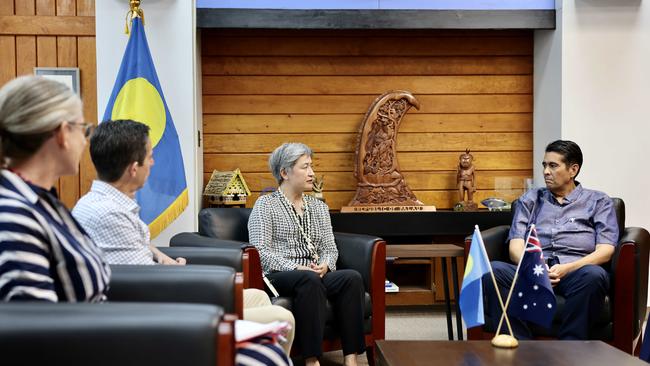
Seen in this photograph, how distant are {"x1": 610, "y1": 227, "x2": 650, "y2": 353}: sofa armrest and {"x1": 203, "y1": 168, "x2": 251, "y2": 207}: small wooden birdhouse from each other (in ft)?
7.20

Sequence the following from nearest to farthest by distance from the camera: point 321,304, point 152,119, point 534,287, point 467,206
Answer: point 534,287 < point 321,304 < point 152,119 < point 467,206

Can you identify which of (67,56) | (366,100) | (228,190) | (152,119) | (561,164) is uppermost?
(67,56)

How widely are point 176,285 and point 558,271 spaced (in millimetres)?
1981

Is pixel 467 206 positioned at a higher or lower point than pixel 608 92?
lower

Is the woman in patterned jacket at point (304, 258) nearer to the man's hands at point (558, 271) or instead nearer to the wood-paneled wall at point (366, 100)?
the man's hands at point (558, 271)

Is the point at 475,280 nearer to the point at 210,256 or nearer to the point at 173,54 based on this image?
the point at 210,256

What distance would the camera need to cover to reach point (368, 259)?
341 centimetres

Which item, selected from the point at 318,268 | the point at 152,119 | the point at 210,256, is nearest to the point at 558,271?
the point at 318,268

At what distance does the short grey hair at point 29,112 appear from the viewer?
4.89 feet

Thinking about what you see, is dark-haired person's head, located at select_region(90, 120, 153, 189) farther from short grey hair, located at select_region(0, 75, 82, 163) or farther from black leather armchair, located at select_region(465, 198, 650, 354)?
black leather armchair, located at select_region(465, 198, 650, 354)

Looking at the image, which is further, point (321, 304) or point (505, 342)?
point (321, 304)

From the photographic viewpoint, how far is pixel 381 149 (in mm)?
4715

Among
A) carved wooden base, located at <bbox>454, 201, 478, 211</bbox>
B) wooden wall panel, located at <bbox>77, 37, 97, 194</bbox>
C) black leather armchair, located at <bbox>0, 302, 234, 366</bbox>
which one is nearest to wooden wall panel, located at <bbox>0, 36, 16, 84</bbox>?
wooden wall panel, located at <bbox>77, 37, 97, 194</bbox>

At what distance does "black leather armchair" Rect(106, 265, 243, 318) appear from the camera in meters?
2.00
